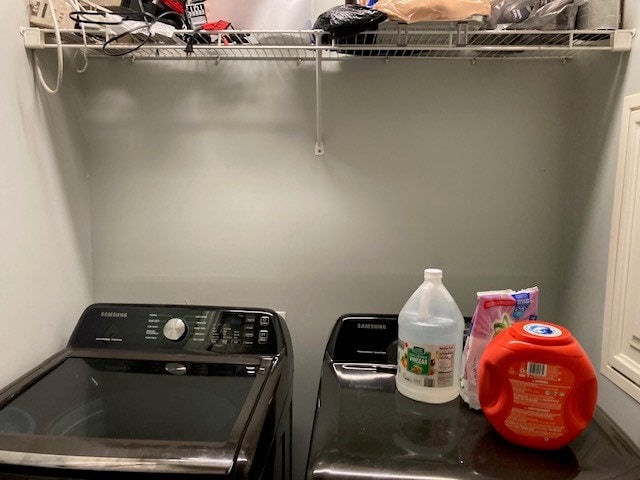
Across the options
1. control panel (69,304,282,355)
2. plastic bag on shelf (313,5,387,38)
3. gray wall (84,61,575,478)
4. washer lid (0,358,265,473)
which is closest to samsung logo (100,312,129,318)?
control panel (69,304,282,355)

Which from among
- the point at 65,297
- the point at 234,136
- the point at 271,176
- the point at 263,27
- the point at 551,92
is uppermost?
the point at 263,27

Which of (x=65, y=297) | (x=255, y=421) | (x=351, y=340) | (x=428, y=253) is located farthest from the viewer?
(x=428, y=253)

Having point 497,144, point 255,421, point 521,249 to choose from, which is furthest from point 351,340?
point 497,144

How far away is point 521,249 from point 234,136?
3.33 feet

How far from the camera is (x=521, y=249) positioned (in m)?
1.58

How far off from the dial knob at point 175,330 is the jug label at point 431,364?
66 cm

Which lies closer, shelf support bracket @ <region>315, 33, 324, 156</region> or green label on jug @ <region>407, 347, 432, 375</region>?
green label on jug @ <region>407, 347, 432, 375</region>

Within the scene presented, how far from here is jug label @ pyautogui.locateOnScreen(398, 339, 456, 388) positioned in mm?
1077

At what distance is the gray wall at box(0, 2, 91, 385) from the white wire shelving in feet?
0.43

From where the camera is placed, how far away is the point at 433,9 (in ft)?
3.72

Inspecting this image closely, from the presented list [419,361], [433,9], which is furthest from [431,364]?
[433,9]

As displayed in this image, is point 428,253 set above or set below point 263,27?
below

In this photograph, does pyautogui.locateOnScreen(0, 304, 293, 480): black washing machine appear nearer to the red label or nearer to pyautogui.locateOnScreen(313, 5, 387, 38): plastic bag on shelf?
the red label

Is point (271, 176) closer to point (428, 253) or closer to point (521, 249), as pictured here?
point (428, 253)
